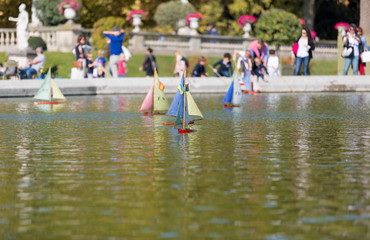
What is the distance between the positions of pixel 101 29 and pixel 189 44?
6.49m

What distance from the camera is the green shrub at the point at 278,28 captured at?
1972 inches

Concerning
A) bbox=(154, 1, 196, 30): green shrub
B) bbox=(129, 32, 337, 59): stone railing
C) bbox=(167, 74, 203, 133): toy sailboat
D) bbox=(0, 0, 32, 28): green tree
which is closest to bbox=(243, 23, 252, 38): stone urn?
bbox=(129, 32, 337, 59): stone railing

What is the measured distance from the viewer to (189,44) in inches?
2012

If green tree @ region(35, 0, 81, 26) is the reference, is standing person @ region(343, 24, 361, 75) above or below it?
below

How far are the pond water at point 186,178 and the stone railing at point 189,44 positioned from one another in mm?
29838

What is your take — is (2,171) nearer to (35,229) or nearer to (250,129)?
(35,229)

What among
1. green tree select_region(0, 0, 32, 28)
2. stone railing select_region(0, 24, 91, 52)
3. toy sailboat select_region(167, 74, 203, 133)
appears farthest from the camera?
green tree select_region(0, 0, 32, 28)

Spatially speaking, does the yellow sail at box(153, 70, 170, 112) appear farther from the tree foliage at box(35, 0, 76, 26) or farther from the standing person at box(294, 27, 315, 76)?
the tree foliage at box(35, 0, 76, 26)

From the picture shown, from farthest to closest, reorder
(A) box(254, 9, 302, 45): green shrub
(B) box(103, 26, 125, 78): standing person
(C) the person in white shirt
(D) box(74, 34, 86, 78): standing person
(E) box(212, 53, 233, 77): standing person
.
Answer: (A) box(254, 9, 302, 45): green shrub, (C) the person in white shirt, (E) box(212, 53, 233, 77): standing person, (D) box(74, 34, 86, 78): standing person, (B) box(103, 26, 125, 78): standing person

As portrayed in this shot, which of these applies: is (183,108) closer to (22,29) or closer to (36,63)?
(36,63)

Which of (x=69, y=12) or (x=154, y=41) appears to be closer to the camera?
(x=69, y=12)

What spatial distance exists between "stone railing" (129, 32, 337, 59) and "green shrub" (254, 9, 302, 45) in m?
2.76

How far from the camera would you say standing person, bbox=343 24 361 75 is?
1260 inches

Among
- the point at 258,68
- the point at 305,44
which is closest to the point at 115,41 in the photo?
the point at 258,68
